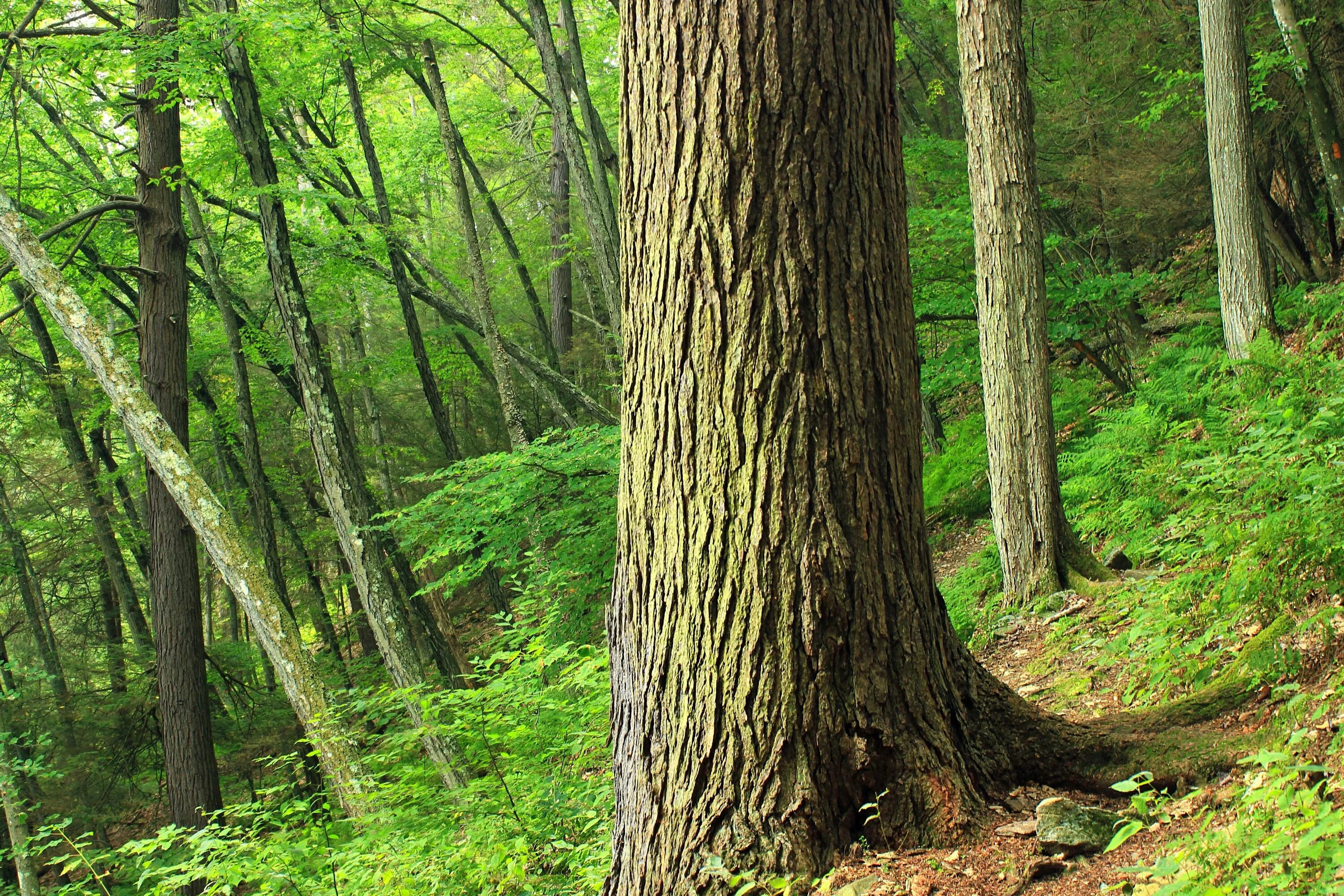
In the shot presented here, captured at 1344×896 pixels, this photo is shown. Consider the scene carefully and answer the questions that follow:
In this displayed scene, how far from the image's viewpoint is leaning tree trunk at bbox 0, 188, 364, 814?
7.41 m

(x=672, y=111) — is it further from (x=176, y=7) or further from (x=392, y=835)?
(x=176, y=7)

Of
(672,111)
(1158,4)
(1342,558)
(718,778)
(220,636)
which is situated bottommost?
(220,636)

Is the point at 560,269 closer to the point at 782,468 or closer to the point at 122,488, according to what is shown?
the point at 122,488

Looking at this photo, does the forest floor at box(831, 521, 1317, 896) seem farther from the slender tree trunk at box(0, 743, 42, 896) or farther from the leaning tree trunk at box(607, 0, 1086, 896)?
the slender tree trunk at box(0, 743, 42, 896)

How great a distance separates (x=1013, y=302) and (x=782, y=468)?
188 inches

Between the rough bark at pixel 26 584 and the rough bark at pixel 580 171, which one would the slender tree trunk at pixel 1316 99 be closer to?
the rough bark at pixel 580 171

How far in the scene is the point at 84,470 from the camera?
50.1 feet

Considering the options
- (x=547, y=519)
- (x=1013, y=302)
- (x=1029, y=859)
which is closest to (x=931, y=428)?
(x=1013, y=302)

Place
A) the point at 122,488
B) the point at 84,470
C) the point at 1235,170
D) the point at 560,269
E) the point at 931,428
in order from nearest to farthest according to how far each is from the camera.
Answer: the point at 1235,170 → the point at 931,428 → the point at 84,470 → the point at 122,488 → the point at 560,269

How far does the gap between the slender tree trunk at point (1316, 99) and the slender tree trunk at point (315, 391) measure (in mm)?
11119

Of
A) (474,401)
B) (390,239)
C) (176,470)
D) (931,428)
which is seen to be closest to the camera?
(176,470)

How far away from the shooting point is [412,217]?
15570 millimetres

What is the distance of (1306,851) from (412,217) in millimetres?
16062

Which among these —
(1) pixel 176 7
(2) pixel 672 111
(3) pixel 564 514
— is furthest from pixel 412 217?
(2) pixel 672 111
